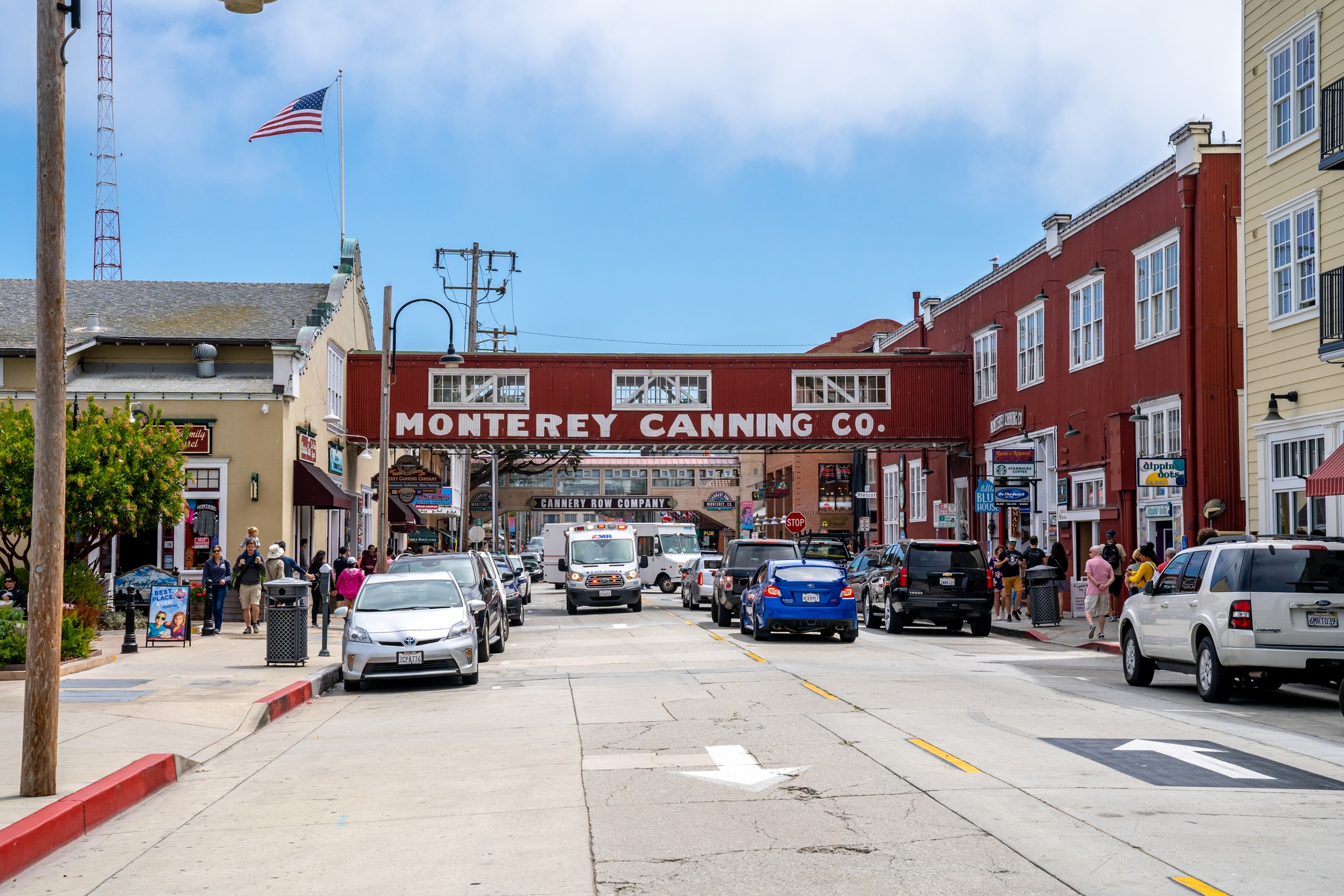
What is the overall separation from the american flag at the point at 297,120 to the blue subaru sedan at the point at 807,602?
15.0 m

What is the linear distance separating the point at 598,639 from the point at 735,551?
197 inches

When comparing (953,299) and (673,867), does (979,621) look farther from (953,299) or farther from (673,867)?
(673,867)

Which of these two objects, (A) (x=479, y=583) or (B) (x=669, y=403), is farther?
(B) (x=669, y=403)

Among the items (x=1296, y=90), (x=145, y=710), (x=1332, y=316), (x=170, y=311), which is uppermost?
(x=1296, y=90)

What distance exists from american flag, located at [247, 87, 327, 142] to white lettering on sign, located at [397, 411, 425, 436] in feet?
37.7

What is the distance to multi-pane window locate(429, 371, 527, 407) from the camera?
41125 mm

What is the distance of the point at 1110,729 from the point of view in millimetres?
12812

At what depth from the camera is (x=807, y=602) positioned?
79.1 ft

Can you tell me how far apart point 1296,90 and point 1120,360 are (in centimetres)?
837

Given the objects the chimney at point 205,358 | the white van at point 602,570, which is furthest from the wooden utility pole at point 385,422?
the white van at point 602,570

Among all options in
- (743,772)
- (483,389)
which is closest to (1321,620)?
(743,772)

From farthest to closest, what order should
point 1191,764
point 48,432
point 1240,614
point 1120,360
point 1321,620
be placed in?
point 1120,360
point 1240,614
point 1321,620
point 1191,764
point 48,432

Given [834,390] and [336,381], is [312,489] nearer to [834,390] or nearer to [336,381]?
[336,381]

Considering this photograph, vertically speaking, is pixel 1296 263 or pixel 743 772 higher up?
pixel 1296 263
